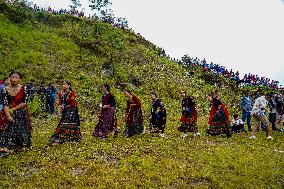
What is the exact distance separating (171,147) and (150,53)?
2895cm

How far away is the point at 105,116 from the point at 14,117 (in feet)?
14.9

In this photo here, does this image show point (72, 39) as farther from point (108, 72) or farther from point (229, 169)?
point (229, 169)

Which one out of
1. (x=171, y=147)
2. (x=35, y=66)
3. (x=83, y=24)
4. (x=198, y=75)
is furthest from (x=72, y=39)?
(x=171, y=147)

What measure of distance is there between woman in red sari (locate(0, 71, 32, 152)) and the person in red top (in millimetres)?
1665

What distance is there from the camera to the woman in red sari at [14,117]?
37.9ft

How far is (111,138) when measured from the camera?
1598 centimetres

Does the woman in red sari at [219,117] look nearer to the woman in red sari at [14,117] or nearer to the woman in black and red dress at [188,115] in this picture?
the woman in black and red dress at [188,115]

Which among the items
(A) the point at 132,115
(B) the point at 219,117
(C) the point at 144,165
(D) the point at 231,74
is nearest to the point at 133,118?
(A) the point at 132,115

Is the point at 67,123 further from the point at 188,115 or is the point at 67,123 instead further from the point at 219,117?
the point at 219,117

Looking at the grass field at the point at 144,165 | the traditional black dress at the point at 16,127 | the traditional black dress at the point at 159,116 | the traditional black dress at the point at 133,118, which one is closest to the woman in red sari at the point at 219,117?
the grass field at the point at 144,165

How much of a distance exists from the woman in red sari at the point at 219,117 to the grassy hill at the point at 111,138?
0.60m

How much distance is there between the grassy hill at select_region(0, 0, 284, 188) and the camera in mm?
10297

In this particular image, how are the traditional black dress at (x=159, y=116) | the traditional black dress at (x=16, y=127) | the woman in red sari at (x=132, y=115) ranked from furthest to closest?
the traditional black dress at (x=159, y=116)
the woman in red sari at (x=132, y=115)
the traditional black dress at (x=16, y=127)

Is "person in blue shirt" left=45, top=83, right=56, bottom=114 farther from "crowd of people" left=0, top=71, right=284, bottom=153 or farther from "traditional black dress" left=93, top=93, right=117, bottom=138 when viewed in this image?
"traditional black dress" left=93, top=93, right=117, bottom=138
